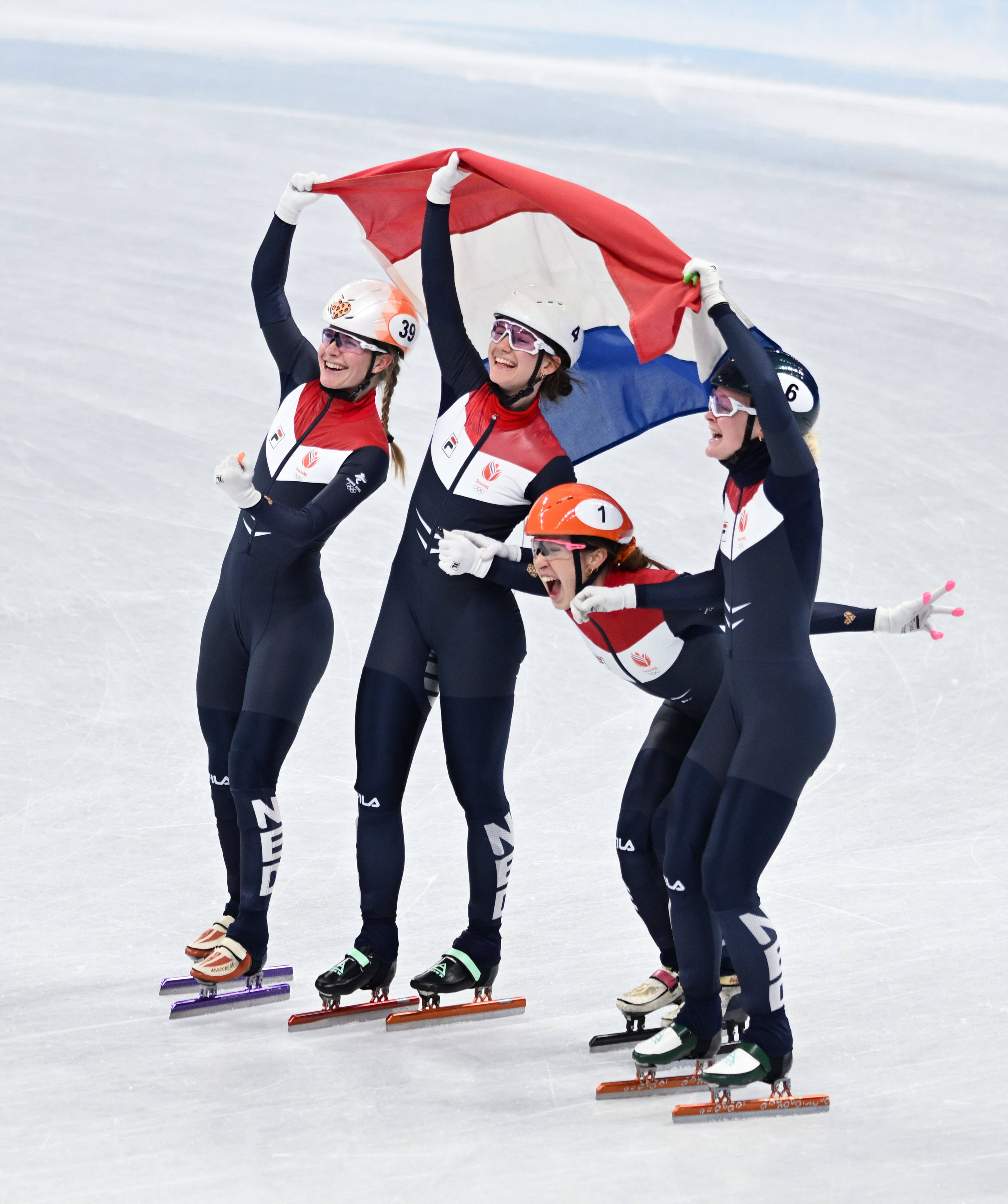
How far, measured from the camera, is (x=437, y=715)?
29.3 feet

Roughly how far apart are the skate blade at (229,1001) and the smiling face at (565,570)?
1.79m

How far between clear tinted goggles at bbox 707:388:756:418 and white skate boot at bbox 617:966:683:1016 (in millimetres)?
1925

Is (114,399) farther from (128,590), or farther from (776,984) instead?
(776,984)

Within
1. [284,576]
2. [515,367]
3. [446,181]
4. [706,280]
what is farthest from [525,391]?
[284,576]

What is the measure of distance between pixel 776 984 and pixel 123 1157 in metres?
1.89

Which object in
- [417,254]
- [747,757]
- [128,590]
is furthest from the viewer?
[128,590]

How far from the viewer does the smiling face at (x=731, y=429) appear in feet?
14.5

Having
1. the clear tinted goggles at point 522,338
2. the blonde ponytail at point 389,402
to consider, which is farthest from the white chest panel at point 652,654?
the blonde ponytail at point 389,402

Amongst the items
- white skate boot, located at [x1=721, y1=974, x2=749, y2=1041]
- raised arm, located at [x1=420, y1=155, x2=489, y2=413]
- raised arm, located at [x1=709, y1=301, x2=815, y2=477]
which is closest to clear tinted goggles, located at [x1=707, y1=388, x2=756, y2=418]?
raised arm, located at [x1=709, y1=301, x2=815, y2=477]

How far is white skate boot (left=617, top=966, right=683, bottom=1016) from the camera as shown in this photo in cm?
512

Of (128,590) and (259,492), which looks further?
(128,590)

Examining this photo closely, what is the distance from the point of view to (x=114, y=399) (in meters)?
10.9

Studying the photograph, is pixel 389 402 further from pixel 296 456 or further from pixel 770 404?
pixel 770 404

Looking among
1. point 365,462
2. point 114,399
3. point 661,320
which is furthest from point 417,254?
point 114,399
